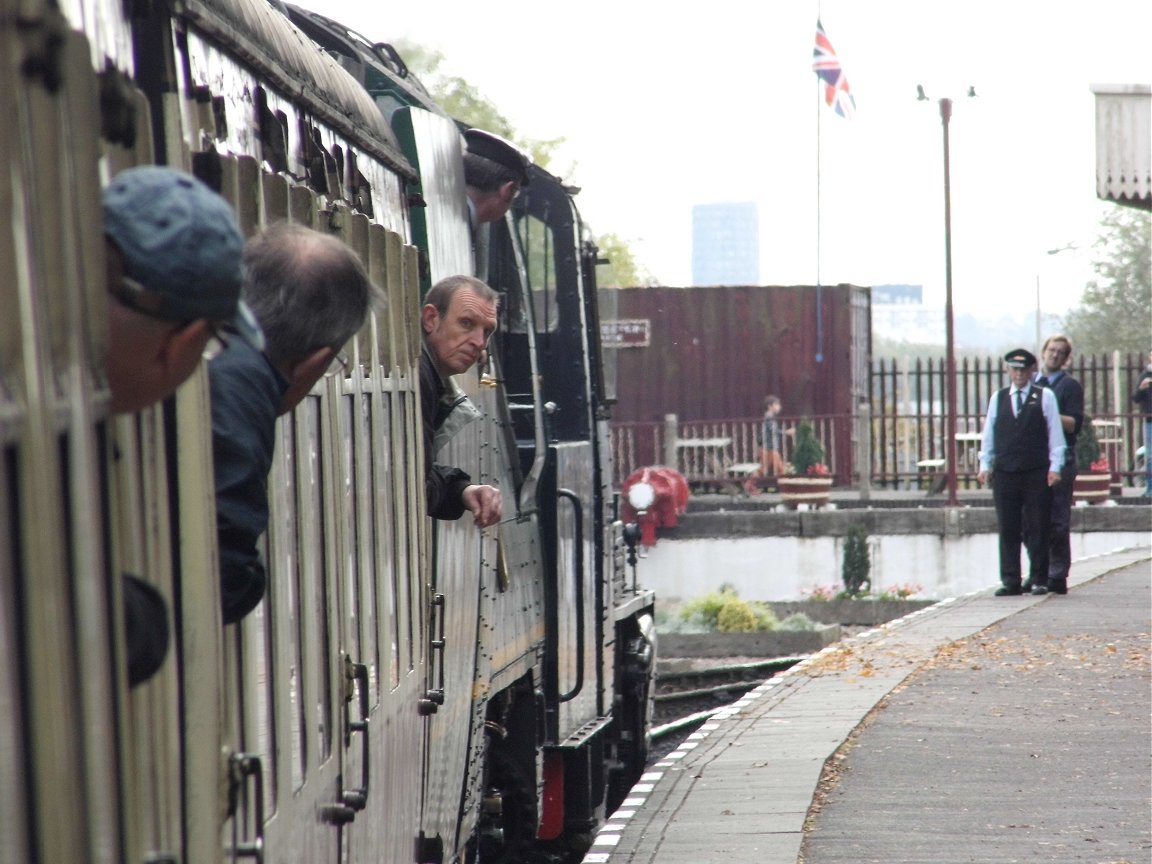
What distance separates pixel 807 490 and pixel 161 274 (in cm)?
2378

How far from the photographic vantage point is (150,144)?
2109 millimetres

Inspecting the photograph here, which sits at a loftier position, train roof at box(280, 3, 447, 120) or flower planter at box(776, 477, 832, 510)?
train roof at box(280, 3, 447, 120)

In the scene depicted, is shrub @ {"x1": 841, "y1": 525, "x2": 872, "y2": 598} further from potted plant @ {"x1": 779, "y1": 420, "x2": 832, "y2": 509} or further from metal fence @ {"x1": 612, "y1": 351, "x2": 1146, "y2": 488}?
metal fence @ {"x1": 612, "y1": 351, "x2": 1146, "y2": 488}

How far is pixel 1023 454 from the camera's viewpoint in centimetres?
1375

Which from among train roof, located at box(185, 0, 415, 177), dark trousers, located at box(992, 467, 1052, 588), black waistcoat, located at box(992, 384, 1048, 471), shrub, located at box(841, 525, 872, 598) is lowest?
shrub, located at box(841, 525, 872, 598)

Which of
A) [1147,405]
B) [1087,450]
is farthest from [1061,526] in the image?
[1147,405]

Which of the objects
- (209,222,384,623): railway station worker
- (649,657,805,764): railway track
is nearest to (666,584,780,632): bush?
(649,657,805,764): railway track

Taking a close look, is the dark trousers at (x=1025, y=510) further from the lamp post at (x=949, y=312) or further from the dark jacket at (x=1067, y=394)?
the lamp post at (x=949, y=312)

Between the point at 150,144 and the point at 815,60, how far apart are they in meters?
39.0

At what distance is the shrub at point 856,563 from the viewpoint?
21.2 m

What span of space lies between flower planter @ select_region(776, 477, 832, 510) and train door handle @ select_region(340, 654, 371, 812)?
861 inches

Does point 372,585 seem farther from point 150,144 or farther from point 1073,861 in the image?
point 1073,861

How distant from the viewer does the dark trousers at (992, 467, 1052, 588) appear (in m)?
13.9

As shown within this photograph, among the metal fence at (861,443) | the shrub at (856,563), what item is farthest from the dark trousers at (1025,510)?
the metal fence at (861,443)
